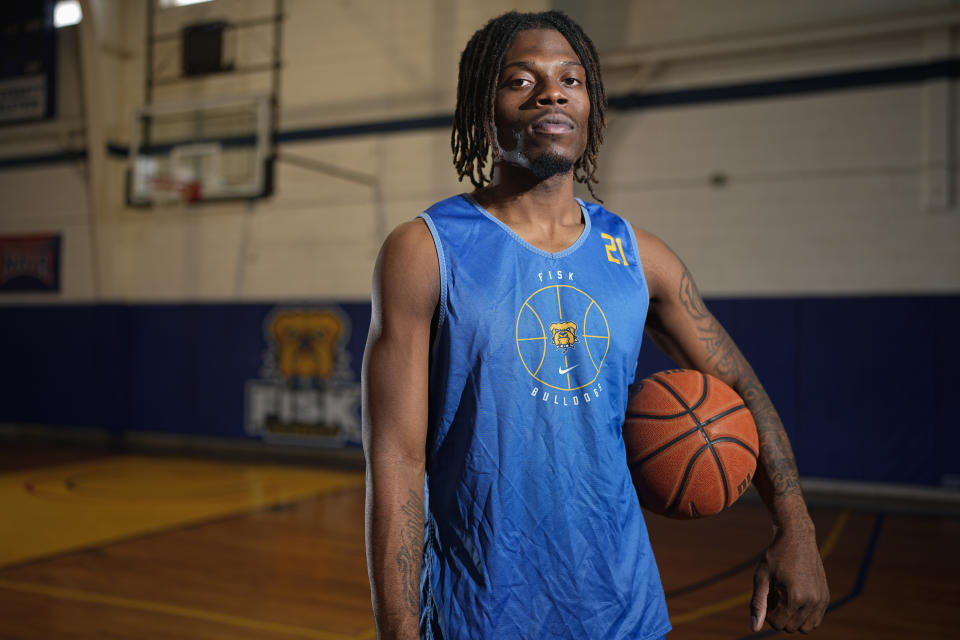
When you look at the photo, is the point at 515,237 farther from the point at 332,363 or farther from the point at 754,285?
the point at 332,363

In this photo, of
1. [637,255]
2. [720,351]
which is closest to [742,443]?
[720,351]

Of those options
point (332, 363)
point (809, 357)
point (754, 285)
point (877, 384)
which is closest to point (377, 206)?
point (332, 363)

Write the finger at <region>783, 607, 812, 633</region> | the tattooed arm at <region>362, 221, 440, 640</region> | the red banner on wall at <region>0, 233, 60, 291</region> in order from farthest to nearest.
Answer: the red banner on wall at <region>0, 233, 60, 291</region>
the finger at <region>783, 607, 812, 633</region>
the tattooed arm at <region>362, 221, 440, 640</region>

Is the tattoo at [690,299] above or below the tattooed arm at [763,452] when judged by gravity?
above

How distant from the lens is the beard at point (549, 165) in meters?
1.20

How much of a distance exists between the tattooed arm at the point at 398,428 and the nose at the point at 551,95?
28 cm

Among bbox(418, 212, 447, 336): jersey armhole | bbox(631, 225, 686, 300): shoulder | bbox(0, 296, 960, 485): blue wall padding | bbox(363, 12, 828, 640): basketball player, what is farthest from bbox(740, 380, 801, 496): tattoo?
bbox(0, 296, 960, 485): blue wall padding

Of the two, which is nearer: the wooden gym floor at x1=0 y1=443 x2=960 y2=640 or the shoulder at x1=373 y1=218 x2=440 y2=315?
the shoulder at x1=373 y1=218 x2=440 y2=315

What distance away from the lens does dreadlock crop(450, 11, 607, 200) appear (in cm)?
126

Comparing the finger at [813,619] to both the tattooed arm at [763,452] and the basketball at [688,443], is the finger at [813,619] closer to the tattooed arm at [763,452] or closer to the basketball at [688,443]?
the tattooed arm at [763,452]

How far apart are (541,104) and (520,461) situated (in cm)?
52

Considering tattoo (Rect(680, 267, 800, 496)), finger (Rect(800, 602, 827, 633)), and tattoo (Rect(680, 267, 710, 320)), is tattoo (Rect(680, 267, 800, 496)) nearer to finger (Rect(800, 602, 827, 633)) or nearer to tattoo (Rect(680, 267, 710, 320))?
tattoo (Rect(680, 267, 710, 320))

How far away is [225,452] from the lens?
8.06 meters

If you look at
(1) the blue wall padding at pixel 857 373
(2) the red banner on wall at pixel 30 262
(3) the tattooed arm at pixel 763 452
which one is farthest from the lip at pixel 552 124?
(2) the red banner on wall at pixel 30 262
